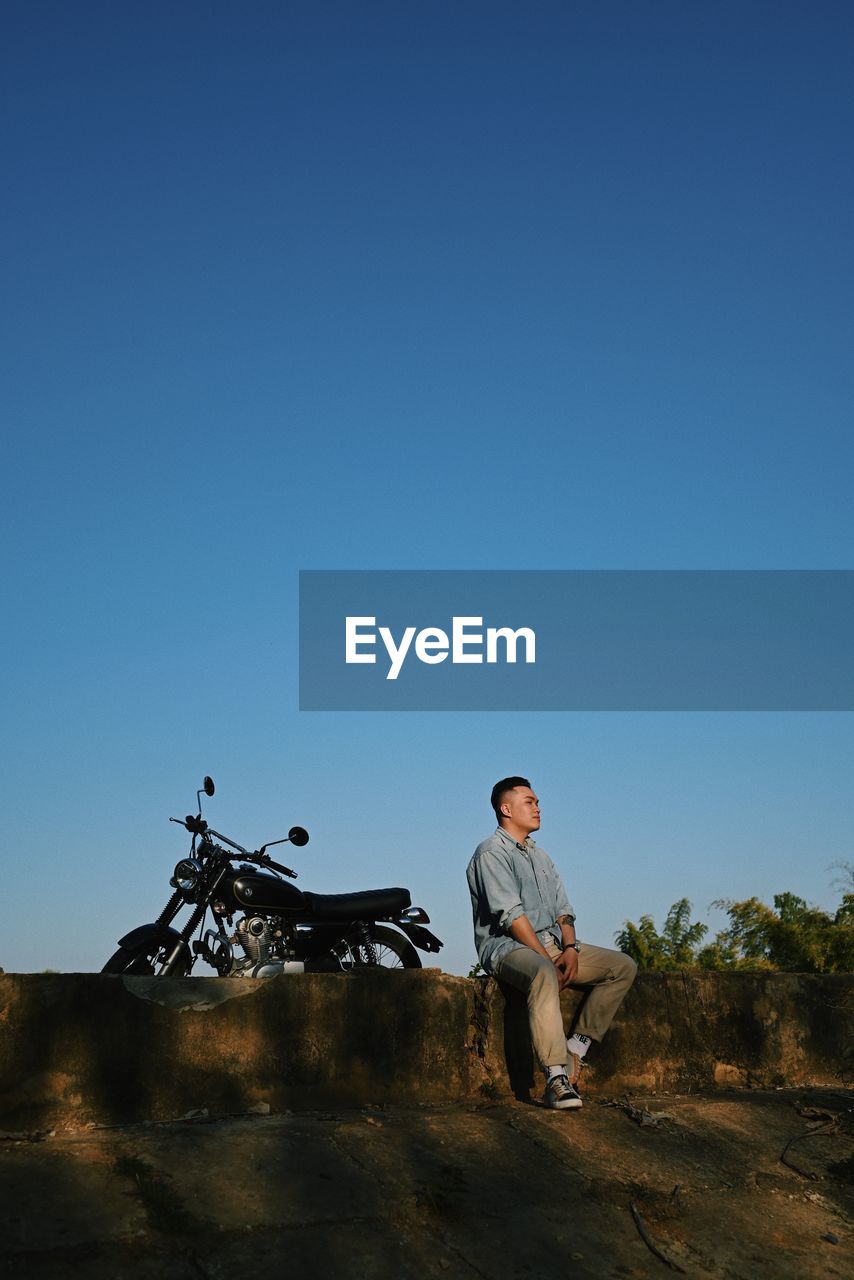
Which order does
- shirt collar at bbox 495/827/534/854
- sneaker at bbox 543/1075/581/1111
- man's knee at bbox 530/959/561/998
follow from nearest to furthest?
sneaker at bbox 543/1075/581/1111 → man's knee at bbox 530/959/561/998 → shirt collar at bbox 495/827/534/854

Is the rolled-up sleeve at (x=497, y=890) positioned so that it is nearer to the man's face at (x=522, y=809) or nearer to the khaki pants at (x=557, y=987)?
the khaki pants at (x=557, y=987)

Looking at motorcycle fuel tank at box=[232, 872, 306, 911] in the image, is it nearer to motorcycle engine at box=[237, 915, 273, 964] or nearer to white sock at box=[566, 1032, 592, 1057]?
motorcycle engine at box=[237, 915, 273, 964]

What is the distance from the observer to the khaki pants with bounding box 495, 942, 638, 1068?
543 cm

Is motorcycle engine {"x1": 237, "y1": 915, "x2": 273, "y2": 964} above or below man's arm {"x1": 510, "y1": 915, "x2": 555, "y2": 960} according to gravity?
below

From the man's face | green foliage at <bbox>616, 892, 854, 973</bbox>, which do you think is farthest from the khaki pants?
green foliage at <bbox>616, 892, 854, 973</bbox>

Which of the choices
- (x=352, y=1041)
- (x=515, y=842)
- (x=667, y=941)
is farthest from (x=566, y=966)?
(x=667, y=941)

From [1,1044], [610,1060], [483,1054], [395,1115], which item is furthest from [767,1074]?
[1,1044]

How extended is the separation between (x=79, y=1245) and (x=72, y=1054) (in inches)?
49.5

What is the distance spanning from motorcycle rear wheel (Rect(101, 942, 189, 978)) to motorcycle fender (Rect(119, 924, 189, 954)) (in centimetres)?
3

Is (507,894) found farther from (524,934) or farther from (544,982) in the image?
(544,982)

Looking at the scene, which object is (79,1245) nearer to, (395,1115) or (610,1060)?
(395,1115)

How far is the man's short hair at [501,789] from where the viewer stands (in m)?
6.30

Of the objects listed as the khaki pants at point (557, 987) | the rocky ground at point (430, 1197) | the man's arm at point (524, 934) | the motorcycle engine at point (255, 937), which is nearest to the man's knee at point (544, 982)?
the khaki pants at point (557, 987)

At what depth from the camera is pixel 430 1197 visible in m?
4.34
